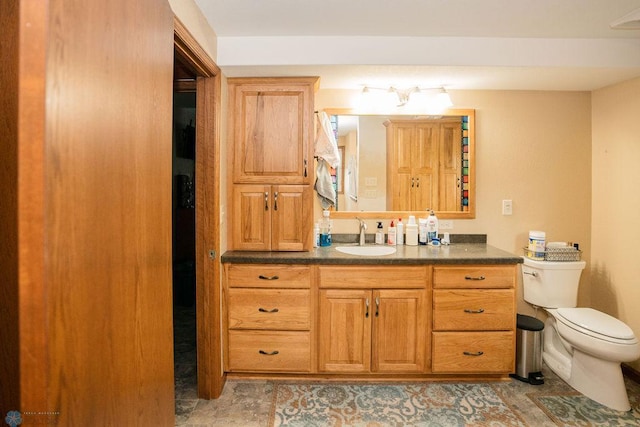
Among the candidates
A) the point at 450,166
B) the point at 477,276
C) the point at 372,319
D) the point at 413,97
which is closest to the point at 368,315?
the point at 372,319

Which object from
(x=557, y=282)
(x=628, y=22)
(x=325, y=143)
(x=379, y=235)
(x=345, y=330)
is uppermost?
(x=628, y=22)

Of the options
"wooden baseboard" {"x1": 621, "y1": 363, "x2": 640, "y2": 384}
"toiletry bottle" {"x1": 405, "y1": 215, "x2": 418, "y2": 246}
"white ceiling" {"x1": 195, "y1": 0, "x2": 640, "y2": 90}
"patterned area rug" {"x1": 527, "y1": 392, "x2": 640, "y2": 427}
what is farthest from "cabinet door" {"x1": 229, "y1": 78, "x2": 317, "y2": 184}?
"wooden baseboard" {"x1": 621, "y1": 363, "x2": 640, "y2": 384}

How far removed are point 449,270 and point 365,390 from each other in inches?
37.3

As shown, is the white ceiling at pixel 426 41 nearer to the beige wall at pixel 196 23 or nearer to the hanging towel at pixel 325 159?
the beige wall at pixel 196 23

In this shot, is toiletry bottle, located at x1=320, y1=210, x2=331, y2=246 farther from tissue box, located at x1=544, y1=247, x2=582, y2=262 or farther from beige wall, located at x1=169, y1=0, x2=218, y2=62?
tissue box, located at x1=544, y1=247, x2=582, y2=262

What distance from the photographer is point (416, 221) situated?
2.76m

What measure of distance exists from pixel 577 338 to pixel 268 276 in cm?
196

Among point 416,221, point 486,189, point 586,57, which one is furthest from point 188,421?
point 586,57

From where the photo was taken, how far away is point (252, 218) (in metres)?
2.43

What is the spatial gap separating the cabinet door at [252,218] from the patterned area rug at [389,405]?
3.16 ft

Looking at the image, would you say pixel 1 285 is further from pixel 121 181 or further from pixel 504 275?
pixel 504 275

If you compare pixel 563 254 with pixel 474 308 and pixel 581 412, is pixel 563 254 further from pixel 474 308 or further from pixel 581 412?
pixel 581 412

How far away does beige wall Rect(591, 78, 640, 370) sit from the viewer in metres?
2.35

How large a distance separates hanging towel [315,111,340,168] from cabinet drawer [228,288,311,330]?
3.25 feet
